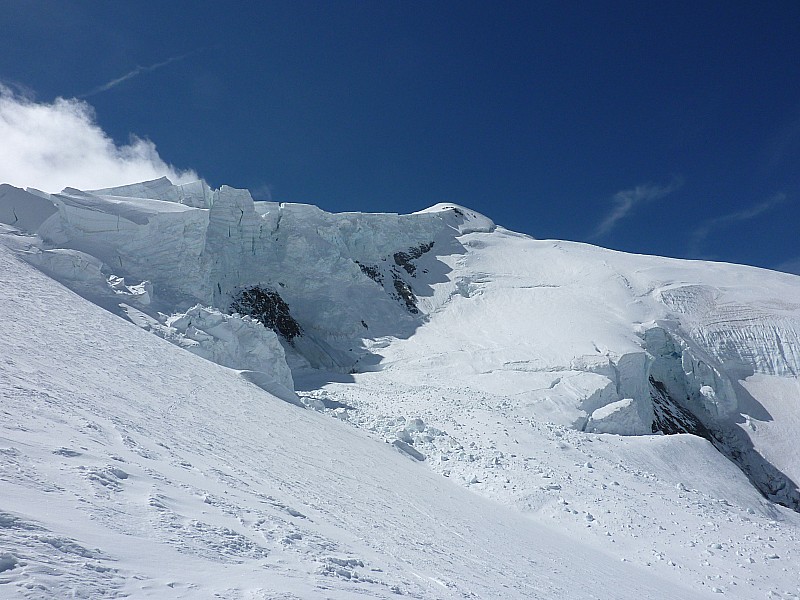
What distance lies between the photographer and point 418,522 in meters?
8.38

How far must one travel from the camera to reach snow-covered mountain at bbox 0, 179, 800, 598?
4.75 meters

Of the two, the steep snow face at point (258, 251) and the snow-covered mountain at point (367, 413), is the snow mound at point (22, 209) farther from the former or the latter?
the steep snow face at point (258, 251)

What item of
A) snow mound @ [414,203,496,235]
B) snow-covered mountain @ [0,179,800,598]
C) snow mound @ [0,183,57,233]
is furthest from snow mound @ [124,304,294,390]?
snow mound @ [414,203,496,235]

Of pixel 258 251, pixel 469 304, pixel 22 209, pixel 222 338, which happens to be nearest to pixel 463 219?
pixel 469 304

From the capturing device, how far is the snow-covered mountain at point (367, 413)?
4746 millimetres

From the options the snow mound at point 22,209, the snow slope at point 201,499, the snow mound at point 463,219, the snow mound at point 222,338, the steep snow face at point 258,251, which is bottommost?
the snow slope at point 201,499

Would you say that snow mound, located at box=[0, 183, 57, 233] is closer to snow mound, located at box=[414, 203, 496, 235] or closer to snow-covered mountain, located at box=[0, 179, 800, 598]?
snow-covered mountain, located at box=[0, 179, 800, 598]

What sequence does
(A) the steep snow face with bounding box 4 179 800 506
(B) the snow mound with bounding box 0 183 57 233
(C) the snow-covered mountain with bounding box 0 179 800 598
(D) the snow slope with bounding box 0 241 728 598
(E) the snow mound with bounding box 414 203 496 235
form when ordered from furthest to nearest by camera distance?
(E) the snow mound with bounding box 414 203 496 235, (A) the steep snow face with bounding box 4 179 800 506, (B) the snow mound with bounding box 0 183 57 233, (C) the snow-covered mountain with bounding box 0 179 800 598, (D) the snow slope with bounding box 0 241 728 598

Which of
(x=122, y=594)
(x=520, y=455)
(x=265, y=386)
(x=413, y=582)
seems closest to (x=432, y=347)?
(x=520, y=455)

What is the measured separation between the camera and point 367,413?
1872cm

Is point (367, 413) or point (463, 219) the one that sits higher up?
point (463, 219)

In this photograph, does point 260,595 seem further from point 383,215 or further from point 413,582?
point 383,215

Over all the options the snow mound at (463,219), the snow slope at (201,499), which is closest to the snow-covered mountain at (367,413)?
the snow slope at (201,499)

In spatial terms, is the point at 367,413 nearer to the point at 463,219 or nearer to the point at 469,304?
the point at 469,304
